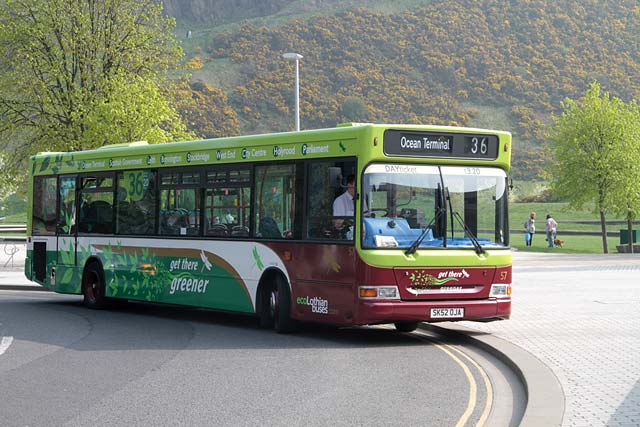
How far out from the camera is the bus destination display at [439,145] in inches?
564

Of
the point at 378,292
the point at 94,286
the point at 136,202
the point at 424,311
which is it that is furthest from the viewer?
the point at 94,286

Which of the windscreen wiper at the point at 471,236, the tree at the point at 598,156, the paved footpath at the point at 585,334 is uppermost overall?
the tree at the point at 598,156

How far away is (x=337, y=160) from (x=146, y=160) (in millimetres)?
5350

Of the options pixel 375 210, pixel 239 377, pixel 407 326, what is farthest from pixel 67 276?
pixel 239 377

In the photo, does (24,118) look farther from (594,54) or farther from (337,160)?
(594,54)

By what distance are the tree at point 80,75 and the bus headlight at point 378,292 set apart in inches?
927

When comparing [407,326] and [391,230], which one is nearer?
[391,230]

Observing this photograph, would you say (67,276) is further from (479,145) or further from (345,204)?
(479,145)

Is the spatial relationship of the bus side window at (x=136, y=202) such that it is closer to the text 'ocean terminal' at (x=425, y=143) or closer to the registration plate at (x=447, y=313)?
the text 'ocean terminal' at (x=425, y=143)

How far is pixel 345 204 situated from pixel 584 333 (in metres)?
3.54

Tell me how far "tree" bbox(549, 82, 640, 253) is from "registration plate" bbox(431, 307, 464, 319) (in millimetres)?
36370

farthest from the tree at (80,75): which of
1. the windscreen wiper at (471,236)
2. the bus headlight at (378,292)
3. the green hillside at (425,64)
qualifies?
the green hillside at (425,64)

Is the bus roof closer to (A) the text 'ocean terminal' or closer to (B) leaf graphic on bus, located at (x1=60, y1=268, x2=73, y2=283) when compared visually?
(A) the text 'ocean terminal'

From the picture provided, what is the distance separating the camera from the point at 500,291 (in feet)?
48.6
